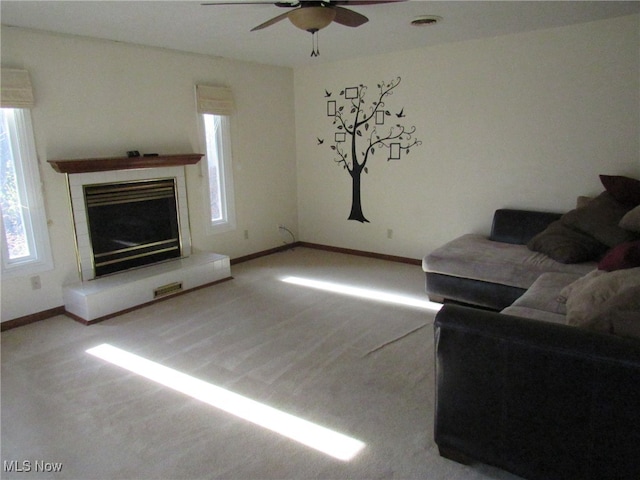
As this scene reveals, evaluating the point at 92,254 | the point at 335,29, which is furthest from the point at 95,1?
the point at 92,254

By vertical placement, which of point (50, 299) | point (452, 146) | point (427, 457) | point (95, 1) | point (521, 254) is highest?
point (95, 1)

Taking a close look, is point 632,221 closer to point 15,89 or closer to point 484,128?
point 484,128

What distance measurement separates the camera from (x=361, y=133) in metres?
5.21

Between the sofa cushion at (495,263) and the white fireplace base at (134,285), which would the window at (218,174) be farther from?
the sofa cushion at (495,263)

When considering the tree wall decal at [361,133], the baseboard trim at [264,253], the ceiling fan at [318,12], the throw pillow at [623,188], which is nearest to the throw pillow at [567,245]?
the throw pillow at [623,188]

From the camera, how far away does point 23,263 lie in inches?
139

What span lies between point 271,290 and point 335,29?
8.17ft

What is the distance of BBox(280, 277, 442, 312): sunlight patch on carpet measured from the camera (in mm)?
3859

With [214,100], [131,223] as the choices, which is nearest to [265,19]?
[214,100]

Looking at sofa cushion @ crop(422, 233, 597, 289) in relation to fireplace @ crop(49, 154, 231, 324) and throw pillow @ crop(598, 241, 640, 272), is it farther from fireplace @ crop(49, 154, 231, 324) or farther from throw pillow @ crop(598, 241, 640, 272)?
fireplace @ crop(49, 154, 231, 324)

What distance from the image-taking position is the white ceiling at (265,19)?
9.81 ft

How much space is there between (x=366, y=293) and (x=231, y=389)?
6.22 feet

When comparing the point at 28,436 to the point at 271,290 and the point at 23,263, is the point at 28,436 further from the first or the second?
the point at 271,290

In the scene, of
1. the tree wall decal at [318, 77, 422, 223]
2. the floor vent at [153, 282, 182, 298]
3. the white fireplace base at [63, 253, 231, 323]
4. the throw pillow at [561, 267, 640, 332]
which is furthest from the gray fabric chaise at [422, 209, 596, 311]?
the floor vent at [153, 282, 182, 298]
